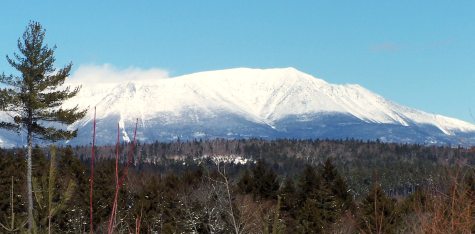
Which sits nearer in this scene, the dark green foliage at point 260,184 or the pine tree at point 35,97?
the pine tree at point 35,97

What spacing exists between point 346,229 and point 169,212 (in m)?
16.1

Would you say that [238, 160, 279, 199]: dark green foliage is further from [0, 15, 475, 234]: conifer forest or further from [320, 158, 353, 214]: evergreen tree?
[320, 158, 353, 214]: evergreen tree

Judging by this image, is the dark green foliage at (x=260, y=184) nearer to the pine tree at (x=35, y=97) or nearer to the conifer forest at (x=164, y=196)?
the conifer forest at (x=164, y=196)

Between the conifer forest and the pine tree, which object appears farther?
the pine tree

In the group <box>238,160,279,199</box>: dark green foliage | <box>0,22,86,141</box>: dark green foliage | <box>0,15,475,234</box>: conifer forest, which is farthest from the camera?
<box>238,160,279,199</box>: dark green foliage

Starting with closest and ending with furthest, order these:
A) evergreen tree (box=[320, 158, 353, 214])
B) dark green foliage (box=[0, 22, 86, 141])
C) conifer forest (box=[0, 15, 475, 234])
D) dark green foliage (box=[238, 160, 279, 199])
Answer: conifer forest (box=[0, 15, 475, 234]) < dark green foliage (box=[0, 22, 86, 141]) < evergreen tree (box=[320, 158, 353, 214]) < dark green foliage (box=[238, 160, 279, 199])

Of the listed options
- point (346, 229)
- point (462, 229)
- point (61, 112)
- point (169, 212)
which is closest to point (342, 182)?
point (346, 229)

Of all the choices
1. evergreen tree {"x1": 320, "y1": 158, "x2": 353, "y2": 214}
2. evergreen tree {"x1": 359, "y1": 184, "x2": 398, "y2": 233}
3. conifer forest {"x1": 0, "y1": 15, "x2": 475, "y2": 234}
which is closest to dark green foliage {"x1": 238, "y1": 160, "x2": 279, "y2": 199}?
conifer forest {"x1": 0, "y1": 15, "x2": 475, "y2": 234}

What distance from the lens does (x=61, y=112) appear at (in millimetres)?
37562

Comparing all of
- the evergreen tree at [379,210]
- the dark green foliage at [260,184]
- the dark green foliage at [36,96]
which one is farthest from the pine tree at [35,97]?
the dark green foliage at [260,184]

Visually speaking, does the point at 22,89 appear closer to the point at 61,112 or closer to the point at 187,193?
the point at 61,112

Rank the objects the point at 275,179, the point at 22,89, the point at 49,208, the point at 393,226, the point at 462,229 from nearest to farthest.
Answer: the point at 49,208
the point at 462,229
the point at 22,89
the point at 393,226
the point at 275,179

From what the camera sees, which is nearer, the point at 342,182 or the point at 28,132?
the point at 28,132

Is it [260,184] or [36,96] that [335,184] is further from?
[36,96]
